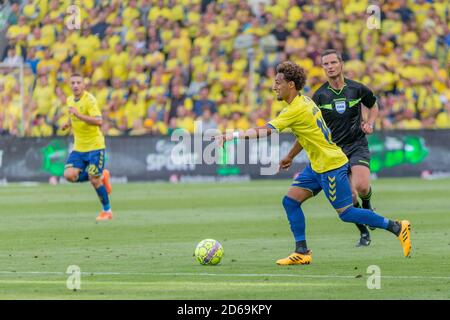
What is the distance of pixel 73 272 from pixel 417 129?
18907 mm

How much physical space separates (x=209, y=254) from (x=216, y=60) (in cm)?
2011

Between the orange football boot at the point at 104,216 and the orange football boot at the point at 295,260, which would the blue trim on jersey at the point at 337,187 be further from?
the orange football boot at the point at 104,216

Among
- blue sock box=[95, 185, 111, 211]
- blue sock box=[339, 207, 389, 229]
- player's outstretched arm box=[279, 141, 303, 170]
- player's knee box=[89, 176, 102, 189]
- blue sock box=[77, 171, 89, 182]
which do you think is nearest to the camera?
blue sock box=[339, 207, 389, 229]

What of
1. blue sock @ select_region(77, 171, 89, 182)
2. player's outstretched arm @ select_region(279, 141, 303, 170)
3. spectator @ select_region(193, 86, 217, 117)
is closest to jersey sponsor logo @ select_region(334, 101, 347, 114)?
player's outstretched arm @ select_region(279, 141, 303, 170)

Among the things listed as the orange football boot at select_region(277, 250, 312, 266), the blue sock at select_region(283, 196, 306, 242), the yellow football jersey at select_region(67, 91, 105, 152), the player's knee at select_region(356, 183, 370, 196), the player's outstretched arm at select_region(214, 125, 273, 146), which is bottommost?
the orange football boot at select_region(277, 250, 312, 266)

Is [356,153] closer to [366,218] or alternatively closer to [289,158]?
[289,158]

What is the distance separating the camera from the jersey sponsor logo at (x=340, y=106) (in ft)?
45.5

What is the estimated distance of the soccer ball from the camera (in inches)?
463

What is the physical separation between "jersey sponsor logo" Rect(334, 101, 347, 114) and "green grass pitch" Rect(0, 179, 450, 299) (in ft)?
5.62

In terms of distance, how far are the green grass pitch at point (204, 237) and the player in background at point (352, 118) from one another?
0.82m

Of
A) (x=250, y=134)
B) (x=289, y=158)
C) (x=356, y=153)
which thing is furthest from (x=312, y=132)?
(x=356, y=153)

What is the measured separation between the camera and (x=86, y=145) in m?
19.4

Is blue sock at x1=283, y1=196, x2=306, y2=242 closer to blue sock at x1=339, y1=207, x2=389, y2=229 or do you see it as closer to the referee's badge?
blue sock at x1=339, y1=207, x2=389, y2=229
